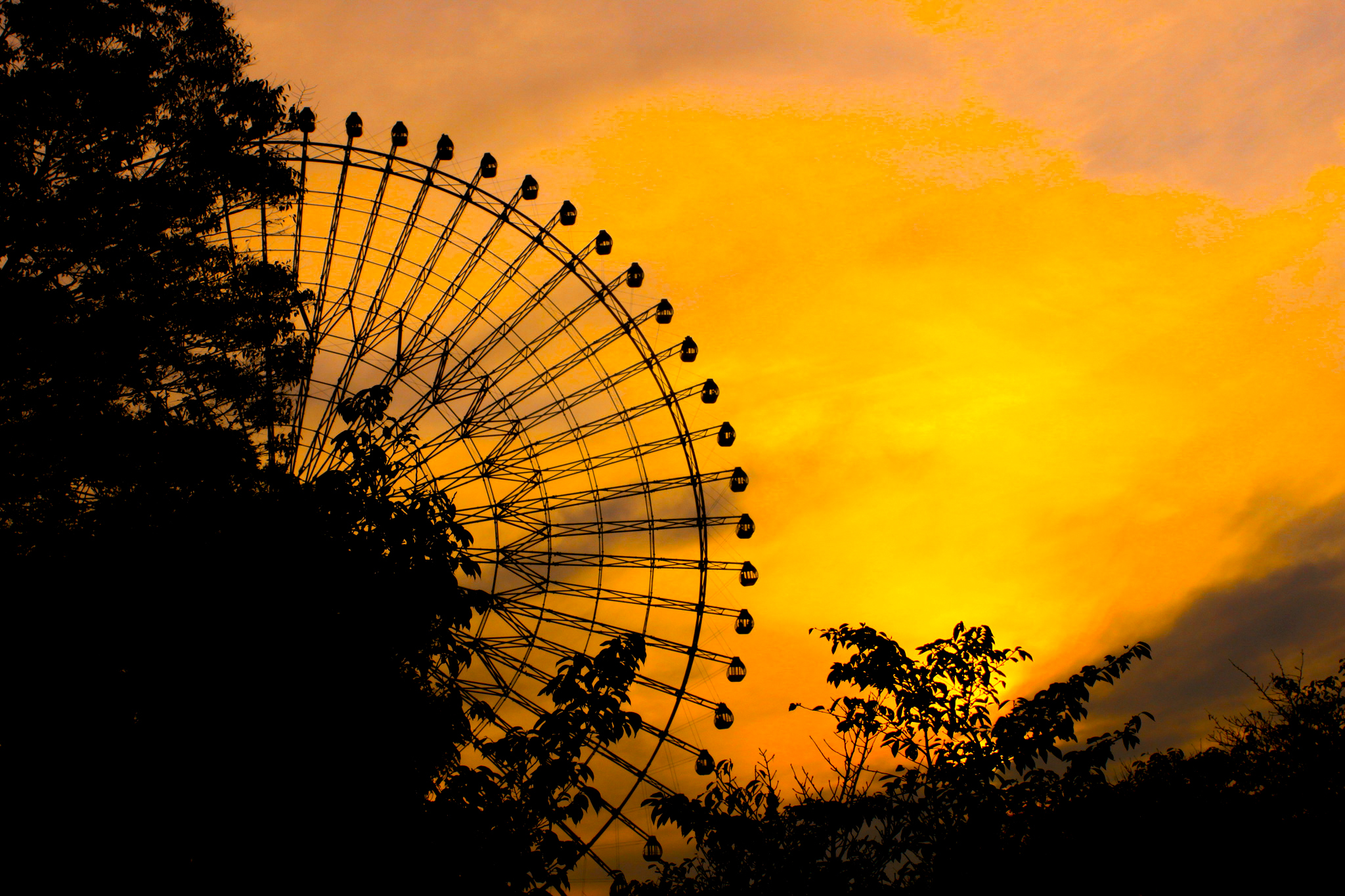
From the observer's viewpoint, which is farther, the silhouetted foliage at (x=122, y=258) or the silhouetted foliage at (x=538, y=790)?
the silhouetted foliage at (x=122, y=258)

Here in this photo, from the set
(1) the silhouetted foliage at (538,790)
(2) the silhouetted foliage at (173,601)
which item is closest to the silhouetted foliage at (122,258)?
(2) the silhouetted foliage at (173,601)

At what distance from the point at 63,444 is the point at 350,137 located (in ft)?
24.4

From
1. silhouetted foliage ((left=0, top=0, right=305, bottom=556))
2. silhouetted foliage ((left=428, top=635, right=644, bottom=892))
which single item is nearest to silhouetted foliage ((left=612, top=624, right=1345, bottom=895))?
silhouetted foliage ((left=428, top=635, right=644, bottom=892))

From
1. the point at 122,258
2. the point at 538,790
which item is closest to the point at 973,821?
the point at 538,790

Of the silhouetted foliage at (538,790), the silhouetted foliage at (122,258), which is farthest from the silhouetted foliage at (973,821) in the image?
the silhouetted foliage at (122,258)

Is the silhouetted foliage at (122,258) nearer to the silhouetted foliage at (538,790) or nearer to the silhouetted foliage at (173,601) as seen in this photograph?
the silhouetted foliage at (173,601)

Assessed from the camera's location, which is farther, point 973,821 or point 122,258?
point 122,258

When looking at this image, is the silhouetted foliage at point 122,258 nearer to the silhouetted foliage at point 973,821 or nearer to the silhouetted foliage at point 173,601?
the silhouetted foliage at point 173,601

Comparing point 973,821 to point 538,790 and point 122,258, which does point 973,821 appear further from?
point 122,258

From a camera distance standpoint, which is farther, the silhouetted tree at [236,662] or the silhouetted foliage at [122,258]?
the silhouetted foliage at [122,258]

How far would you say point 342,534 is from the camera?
958 centimetres

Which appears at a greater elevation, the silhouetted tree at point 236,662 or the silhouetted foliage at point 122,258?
the silhouetted foliage at point 122,258

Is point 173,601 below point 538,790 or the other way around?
the other way around

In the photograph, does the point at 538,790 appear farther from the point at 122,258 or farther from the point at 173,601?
the point at 122,258
